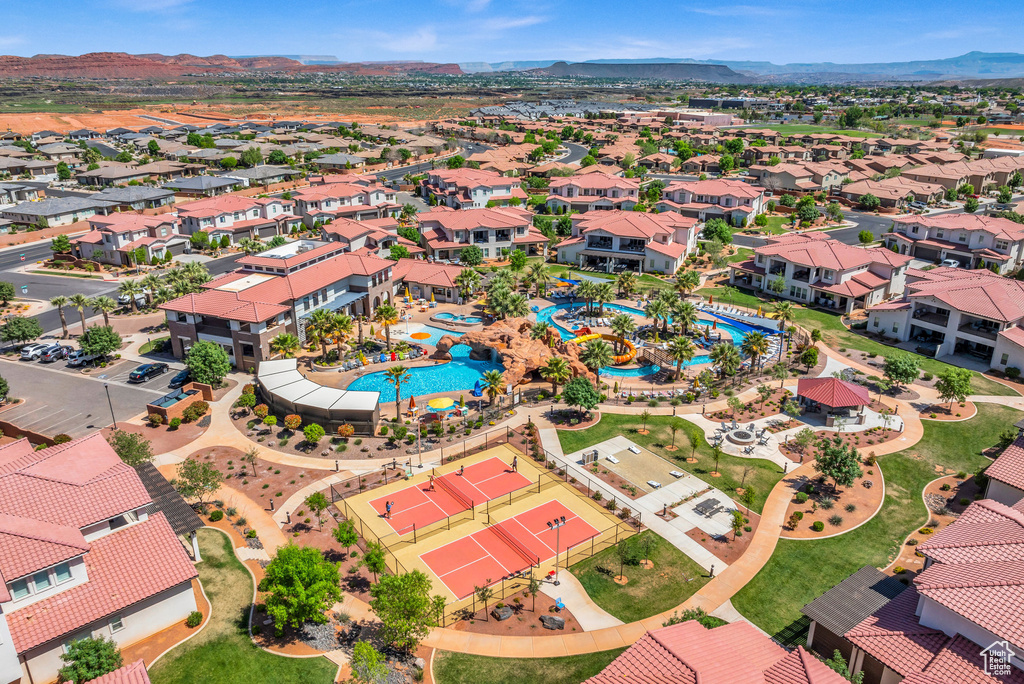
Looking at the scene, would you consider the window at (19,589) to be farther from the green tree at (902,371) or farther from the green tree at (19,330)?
the green tree at (902,371)

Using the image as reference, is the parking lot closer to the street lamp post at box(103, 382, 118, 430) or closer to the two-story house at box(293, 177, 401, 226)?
the street lamp post at box(103, 382, 118, 430)

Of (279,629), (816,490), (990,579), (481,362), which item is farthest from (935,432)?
(279,629)

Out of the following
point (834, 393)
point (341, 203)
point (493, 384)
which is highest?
point (341, 203)

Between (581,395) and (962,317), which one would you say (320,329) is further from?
(962,317)

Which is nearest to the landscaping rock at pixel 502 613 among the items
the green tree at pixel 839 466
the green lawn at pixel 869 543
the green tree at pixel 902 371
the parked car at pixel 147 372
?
the green lawn at pixel 869 543

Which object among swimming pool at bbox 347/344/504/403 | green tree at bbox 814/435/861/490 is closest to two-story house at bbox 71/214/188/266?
swimming pool at bbox 347/344/504/403

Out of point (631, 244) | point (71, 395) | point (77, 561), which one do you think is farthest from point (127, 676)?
point (631, 244)
